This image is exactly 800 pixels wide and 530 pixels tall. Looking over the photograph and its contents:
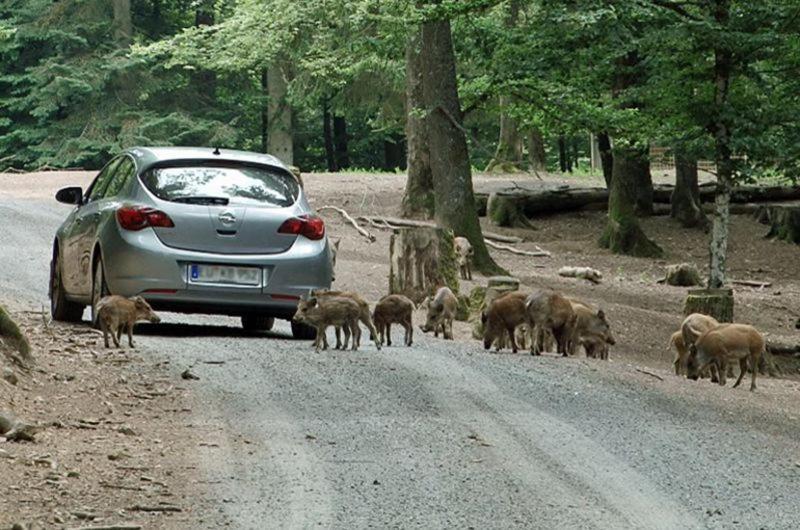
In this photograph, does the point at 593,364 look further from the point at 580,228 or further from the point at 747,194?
the point at 747,194

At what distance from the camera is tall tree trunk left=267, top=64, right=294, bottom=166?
2172 inches

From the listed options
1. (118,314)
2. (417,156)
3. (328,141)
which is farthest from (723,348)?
(328,141)

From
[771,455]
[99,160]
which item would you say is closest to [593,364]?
[771,455]

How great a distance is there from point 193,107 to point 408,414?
4806 cm

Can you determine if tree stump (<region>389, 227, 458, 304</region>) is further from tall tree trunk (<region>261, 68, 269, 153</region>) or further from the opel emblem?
tall tree trunk (<region>261, 68, 269, 153</region>)

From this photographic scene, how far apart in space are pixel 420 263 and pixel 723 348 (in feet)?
18.9

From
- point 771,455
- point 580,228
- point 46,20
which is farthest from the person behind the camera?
point 46,20

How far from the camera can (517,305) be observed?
15258mm

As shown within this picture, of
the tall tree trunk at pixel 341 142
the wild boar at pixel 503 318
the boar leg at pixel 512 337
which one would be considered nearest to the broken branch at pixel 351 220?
the boar leg at pixel 512 337

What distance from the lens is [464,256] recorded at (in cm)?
2534

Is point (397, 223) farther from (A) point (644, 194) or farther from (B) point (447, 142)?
(A) point (644, 194)

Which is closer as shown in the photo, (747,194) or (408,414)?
(408,414)

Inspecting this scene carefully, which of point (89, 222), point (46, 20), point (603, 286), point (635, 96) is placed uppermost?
point (46, 20)

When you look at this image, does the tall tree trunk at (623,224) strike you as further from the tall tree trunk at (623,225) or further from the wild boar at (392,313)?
the wild boar at (392,313)
